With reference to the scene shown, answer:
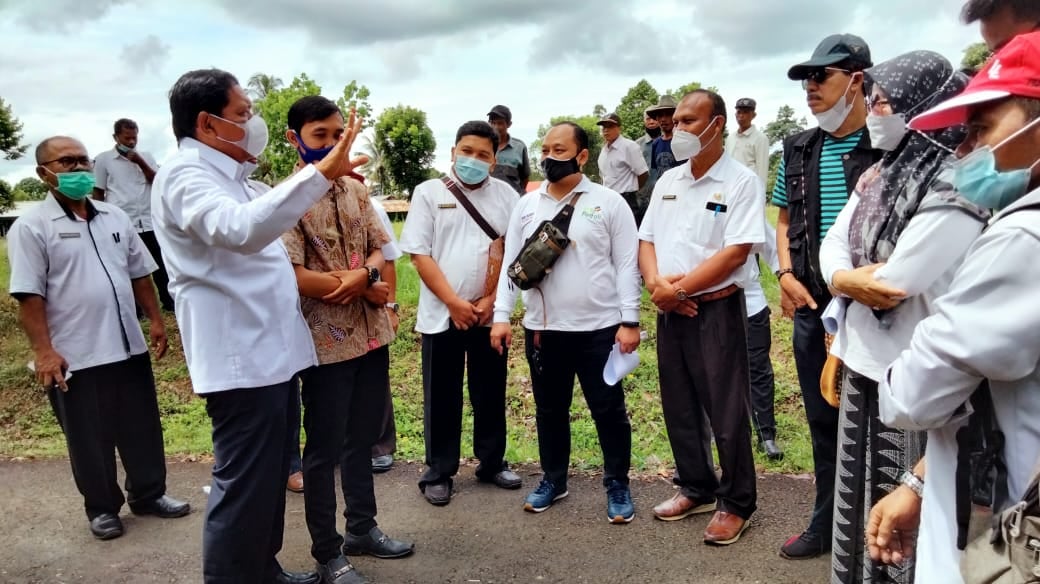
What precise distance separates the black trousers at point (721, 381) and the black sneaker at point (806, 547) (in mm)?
295

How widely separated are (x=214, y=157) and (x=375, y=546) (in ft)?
6.79

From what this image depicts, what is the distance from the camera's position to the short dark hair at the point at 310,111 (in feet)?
11.0

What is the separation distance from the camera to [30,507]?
14.6 feet

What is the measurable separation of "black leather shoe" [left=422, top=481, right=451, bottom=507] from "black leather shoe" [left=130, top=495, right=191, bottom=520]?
145cm

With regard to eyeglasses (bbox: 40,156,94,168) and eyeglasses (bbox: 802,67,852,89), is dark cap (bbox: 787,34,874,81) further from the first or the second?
eyeglasses (bbox: 40,156,94,168)

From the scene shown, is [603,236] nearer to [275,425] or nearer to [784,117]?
[275,425]

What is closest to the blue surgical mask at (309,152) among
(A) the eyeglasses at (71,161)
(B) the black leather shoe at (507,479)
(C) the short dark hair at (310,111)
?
(C) the short dark hair at (310,111)

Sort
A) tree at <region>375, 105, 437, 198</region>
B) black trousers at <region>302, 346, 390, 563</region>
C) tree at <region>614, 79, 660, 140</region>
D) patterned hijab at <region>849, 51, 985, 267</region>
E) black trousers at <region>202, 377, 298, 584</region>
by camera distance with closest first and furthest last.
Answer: patterned hijab at <region>849, 51, 985, 267</region> → black trousers at <region>202, 377, 298, 584</region> → black trousers at <region>302, 346, 390, 563</region> → tree at <region>614, 79, 660, 140</region> → tree at <region>375, 105, 437, 198</region>

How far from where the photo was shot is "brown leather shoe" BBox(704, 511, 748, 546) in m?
3.58

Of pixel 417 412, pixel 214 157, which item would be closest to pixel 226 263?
pixel 214 157

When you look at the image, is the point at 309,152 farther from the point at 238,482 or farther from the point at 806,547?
the point at 806,547

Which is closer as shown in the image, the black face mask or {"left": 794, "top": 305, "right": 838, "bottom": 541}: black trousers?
{"left": 794, "top": 305, "right": 838, "bottom": 541}: black trousers

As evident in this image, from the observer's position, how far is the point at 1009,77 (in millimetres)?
1421

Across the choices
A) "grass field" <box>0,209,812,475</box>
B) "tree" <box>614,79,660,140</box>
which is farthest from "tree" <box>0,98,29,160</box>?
"tree" <box>614,79,660,140</box>
